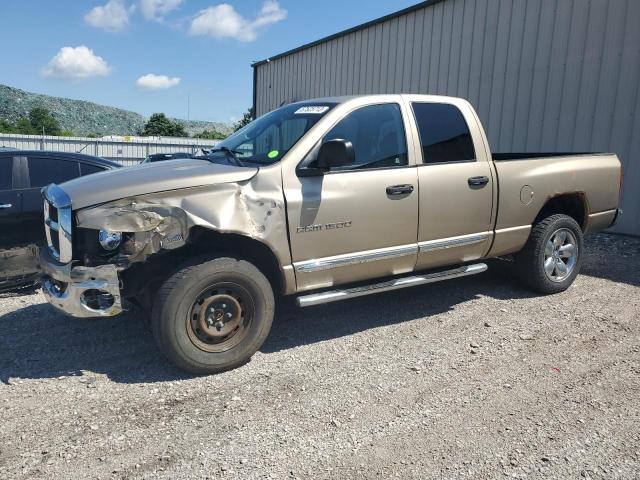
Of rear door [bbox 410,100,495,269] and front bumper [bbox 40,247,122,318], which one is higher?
rear door [bbox 410,100,495,269]

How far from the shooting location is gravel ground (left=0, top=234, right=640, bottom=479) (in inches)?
109

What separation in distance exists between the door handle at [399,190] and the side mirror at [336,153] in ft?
1.91

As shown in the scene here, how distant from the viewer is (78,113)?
403 ft

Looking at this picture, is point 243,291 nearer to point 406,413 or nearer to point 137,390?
point 137,390

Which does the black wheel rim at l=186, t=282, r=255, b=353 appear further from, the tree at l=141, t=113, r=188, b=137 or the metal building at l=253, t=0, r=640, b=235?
the tree at l=141, t=113, r=188, b=137

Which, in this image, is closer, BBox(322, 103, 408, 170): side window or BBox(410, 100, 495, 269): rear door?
BBox(322, 103, 408, 170): side window

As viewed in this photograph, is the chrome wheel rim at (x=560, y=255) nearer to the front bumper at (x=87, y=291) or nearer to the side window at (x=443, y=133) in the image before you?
the side window at (x=443, y=133)

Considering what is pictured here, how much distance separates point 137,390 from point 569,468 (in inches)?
107

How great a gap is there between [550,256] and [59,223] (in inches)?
188

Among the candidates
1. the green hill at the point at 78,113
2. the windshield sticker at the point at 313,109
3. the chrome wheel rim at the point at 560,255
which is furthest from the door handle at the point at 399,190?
the green hill at the point at 78,113

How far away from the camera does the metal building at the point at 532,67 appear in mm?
8758

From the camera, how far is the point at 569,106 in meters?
9.48

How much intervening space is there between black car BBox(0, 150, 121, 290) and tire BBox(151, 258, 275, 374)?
2.92m

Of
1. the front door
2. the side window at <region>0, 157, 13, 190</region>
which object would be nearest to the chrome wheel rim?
the front door
